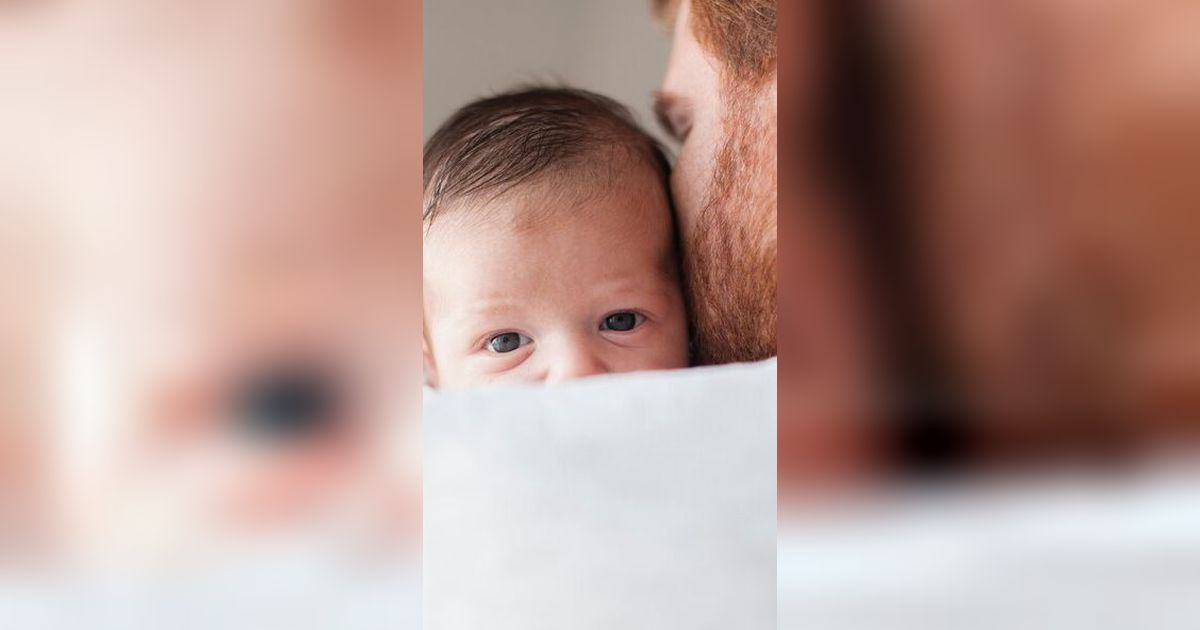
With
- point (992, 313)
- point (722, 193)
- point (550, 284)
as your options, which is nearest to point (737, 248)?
point (722, 193)

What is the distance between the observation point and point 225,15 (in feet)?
2.53

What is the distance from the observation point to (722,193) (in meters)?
0.74

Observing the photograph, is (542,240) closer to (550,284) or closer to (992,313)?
(550,284)

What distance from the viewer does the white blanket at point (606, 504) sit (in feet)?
2.33

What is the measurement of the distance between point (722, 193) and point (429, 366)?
0.24m

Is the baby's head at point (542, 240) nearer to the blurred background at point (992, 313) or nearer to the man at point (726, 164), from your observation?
the man at point (726, 164)

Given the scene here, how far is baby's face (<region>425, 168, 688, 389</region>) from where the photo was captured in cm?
68

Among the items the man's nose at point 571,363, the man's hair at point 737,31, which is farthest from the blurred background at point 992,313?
the man's nose at point 571,363

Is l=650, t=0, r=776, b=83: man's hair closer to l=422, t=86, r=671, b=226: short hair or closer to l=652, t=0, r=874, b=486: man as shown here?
l=652, t=0, r=874, b=486: man

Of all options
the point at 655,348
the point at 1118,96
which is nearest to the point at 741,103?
the point at 655,348

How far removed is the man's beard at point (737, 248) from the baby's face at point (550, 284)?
2 centimetres

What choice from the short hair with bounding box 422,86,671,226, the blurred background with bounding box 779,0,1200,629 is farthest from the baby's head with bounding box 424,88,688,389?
the blurred background with bounding box 779,0,1200,629

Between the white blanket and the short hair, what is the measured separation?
15 cm

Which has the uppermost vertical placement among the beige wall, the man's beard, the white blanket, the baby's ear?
the beige wall
